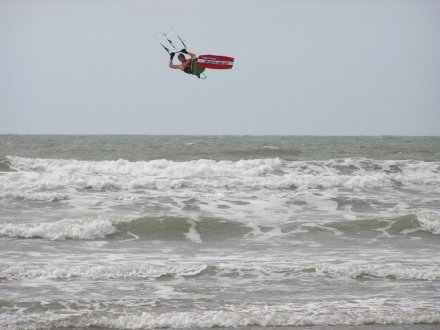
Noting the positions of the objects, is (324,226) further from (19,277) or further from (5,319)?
(5,319)

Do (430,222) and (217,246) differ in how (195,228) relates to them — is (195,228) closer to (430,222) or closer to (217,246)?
(217,246)

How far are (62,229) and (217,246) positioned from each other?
3.23 m

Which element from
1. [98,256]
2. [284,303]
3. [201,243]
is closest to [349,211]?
[201,243]

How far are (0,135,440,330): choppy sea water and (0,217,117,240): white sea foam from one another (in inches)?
1.2

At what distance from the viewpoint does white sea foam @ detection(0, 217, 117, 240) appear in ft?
42.4

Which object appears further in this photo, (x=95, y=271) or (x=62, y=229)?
(x=62, y=229)

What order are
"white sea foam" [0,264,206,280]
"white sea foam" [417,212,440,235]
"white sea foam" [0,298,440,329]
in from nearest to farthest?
"white sea foam" [0,298,440,329]
"white sea foam" [0,264,206,280]
"white sea foam" [417,212,440,235]

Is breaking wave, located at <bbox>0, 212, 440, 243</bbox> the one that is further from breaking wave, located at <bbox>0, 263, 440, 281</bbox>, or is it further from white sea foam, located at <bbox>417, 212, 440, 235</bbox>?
breaking wave, located at <bbox>0, 263, 440, 281</bbox>
